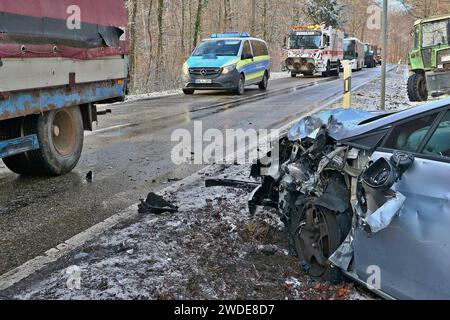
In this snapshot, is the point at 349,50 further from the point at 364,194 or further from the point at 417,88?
the point at 364,194

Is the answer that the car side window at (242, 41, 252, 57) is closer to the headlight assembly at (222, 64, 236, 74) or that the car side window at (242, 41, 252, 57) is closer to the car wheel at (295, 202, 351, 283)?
the headlight assembly at (222, 64, 236, 74)

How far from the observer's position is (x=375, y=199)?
293 cm

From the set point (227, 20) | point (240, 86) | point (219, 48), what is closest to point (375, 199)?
point (240, 86)

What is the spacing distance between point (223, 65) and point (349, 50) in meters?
27.3

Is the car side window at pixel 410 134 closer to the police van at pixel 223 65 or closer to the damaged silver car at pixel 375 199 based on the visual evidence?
the damaged silver car at pixel 375 199

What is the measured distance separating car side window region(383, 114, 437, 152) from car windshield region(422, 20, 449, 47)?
43.6 ft

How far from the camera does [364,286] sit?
313 cm

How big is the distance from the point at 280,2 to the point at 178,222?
52597 mm

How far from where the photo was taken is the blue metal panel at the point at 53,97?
5230 mm

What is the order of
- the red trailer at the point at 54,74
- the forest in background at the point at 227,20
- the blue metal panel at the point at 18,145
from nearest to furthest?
the red trailer at the point at 54,74 < the blue metal panel at the point at 18,145 < the forest in background at the point at 227,20

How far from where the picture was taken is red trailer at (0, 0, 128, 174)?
5.22 m

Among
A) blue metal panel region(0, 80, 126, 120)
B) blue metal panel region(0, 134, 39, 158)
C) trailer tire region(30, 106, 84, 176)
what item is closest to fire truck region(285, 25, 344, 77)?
blue metal panel region(0, 80, 126, 120)

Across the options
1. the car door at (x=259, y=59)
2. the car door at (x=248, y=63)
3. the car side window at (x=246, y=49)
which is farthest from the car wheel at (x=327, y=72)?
the car side window at (x=246, y=49)

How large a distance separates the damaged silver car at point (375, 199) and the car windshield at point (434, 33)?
12626 mm
